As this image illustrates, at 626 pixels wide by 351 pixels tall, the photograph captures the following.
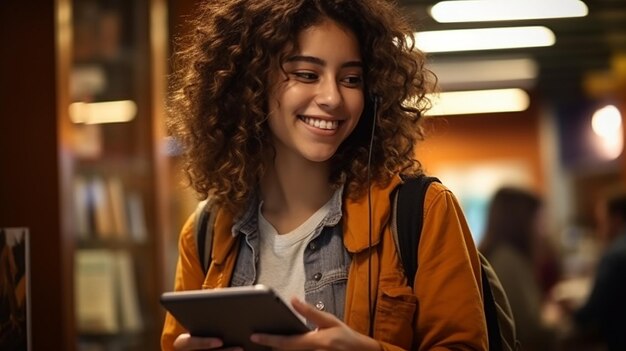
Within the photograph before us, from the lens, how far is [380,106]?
7.32 ft

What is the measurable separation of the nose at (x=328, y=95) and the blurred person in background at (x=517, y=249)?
121 inches

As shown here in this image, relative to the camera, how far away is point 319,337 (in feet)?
6.09

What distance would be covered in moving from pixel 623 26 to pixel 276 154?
6.78 metres

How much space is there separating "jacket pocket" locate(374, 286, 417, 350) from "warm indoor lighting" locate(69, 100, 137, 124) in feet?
7.53

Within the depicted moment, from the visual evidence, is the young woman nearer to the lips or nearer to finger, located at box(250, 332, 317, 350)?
the lips

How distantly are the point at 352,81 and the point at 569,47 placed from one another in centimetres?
774

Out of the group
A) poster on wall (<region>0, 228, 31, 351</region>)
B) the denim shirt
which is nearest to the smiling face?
the denim shirt

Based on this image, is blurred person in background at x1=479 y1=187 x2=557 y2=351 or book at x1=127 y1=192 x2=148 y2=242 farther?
blurred person in background at x1=479 y1=187 x2=557 y2=351

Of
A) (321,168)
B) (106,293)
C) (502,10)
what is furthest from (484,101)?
(321,168)

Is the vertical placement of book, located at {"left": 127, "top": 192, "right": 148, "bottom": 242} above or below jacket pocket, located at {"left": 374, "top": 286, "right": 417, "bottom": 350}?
above

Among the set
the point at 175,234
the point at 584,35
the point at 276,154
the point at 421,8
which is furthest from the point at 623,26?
the point at 276,154

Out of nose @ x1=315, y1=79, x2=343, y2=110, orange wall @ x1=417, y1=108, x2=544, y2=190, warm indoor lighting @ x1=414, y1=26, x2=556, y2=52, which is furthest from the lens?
orange wall @ x1=417, y1=108, x2=544, y2=190

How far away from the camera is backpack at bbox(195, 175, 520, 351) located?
2053 millimetres

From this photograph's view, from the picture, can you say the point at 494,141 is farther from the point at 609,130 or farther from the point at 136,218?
the point at 136,218
